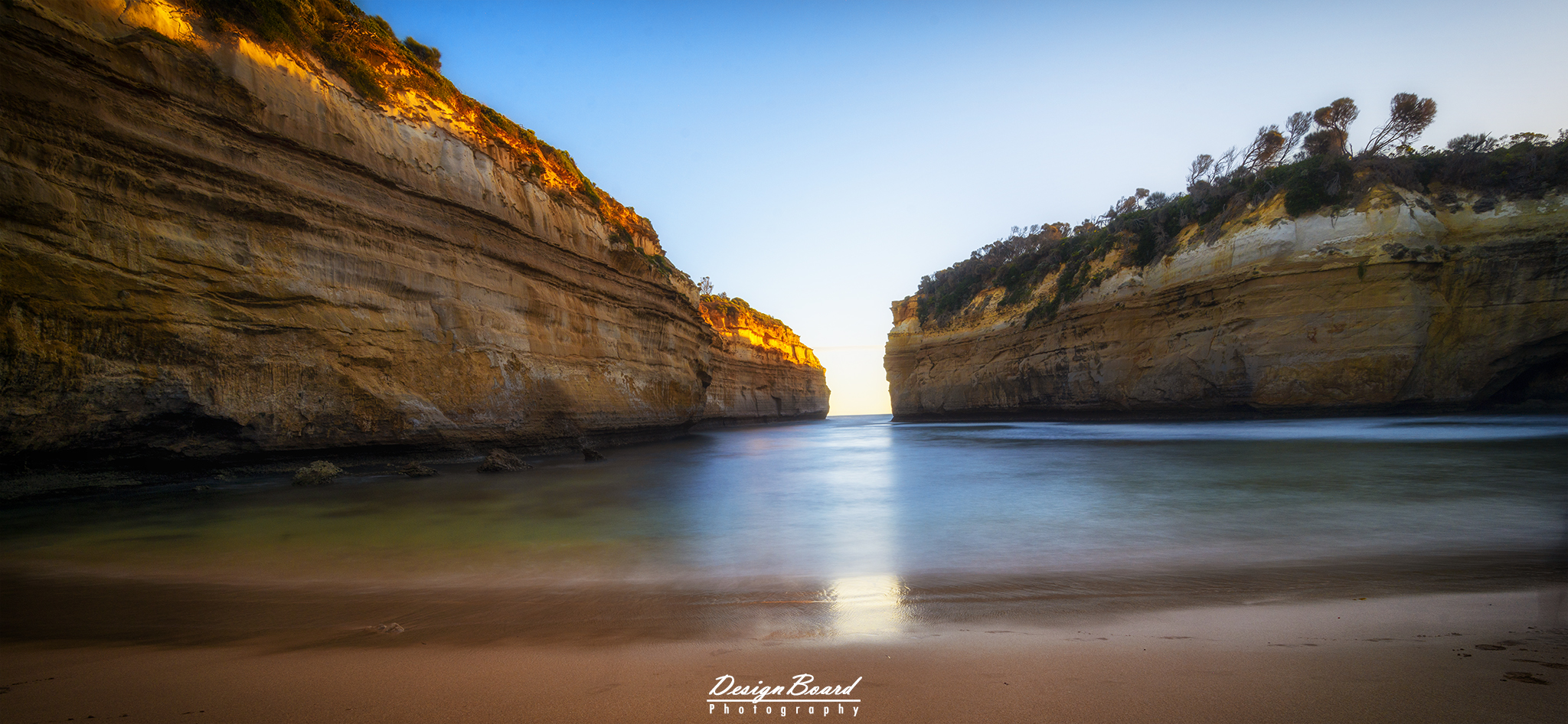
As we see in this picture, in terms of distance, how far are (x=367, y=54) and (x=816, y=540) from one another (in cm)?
1262

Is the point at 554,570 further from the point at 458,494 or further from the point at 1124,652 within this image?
the point at 458,494

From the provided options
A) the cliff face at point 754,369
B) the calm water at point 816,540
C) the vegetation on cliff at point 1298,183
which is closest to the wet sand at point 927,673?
the calm water at point 816,540

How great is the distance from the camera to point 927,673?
1.95 metres

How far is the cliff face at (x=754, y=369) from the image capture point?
36.4 metres

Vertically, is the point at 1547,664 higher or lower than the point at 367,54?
lower

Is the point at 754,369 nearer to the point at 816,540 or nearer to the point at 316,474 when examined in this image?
the point at 316,474

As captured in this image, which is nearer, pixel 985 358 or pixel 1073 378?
pixel 1073 378

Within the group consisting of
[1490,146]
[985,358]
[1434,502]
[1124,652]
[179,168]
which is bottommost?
[1434,502]

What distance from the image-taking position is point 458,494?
23.4ft

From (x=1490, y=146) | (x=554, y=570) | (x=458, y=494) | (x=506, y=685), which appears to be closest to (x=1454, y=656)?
(x=506, y=685)

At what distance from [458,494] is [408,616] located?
481cm

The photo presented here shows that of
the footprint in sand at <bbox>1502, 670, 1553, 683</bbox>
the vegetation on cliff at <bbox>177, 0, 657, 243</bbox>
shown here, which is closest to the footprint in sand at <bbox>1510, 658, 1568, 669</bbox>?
the footprint in sand at <bbox>1502, 670, 1553, 683</bbox>

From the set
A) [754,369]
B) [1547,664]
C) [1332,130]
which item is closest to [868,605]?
[1547,664]

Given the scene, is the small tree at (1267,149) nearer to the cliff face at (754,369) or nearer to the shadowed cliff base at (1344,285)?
the shadowed cliff base at (1344,285)
